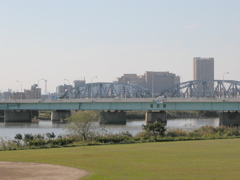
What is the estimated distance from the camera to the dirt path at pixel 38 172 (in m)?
25.9

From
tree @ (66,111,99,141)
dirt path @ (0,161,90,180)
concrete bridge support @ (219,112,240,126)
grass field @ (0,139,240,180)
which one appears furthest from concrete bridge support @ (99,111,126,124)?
dirt path @ (0,161,90,180)

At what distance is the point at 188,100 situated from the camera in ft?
376

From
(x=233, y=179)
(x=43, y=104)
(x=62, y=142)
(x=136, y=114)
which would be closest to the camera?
(x=233, y=179)

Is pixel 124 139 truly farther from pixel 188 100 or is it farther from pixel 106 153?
pixel 188 100

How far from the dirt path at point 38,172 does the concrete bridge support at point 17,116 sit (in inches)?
4111

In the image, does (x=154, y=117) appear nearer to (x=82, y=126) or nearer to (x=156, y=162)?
(x=82, y=126)

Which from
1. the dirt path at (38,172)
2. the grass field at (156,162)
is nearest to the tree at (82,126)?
the grass field at (156,162)

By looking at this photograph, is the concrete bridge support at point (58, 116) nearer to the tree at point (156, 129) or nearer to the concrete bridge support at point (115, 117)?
the concrete bridge support at point (115, 117)

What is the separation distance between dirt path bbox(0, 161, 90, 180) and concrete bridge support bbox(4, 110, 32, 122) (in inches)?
4111

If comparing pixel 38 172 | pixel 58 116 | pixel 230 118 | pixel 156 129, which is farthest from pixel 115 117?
pixel 38 172

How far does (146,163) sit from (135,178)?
5.86m

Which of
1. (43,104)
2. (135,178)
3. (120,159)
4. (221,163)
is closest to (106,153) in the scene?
(120,159)

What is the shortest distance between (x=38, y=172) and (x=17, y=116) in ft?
360

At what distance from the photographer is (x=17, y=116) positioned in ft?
443
